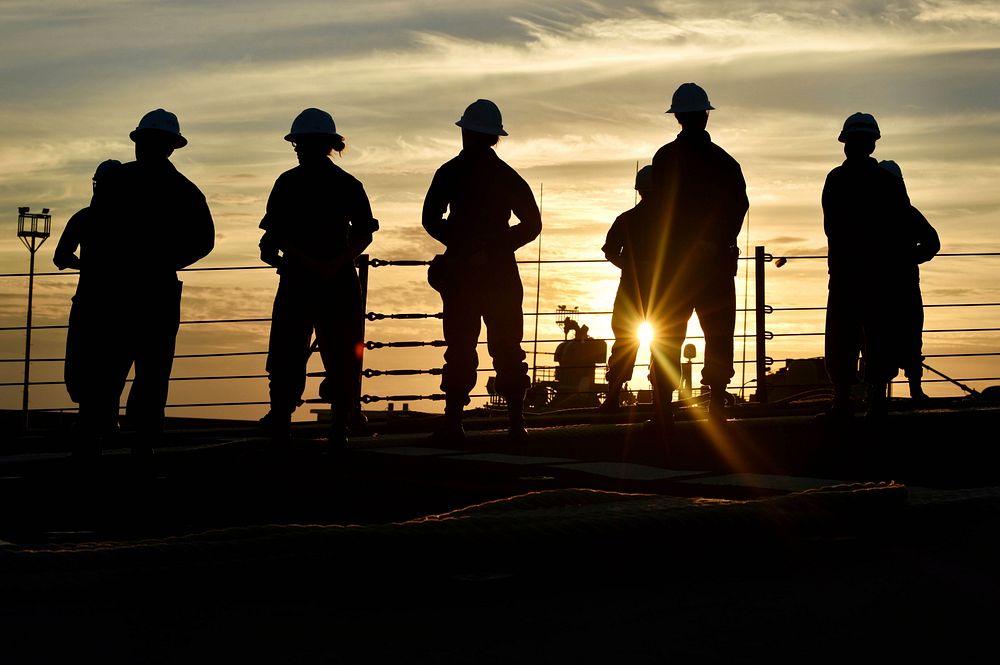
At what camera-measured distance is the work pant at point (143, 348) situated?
209 inches

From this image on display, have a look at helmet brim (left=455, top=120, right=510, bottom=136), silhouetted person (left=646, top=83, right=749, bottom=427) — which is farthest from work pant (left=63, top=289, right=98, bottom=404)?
silhouetted person (left=646, top=83, right=749, bottom=427)

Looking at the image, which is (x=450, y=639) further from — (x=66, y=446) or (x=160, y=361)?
(x=66, y=446)

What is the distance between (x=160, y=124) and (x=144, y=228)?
0.45 m

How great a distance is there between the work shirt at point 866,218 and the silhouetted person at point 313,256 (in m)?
2.41

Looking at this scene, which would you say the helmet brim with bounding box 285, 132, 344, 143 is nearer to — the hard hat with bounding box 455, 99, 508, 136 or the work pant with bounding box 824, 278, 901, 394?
the hard hat with bounding box 455, 99, 508, 136

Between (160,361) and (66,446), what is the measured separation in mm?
1756

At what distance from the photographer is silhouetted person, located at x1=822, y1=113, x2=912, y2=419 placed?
6477mm

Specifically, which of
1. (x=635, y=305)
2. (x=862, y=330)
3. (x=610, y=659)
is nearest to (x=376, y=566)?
(x=610, y=659)

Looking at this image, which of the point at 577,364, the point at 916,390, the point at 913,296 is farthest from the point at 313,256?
the point at 577,364

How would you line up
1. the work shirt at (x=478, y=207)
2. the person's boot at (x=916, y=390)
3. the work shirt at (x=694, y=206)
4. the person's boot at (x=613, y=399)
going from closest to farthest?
the work shirt at (x=478, y=207) < the work shirt at (x=694, y=206) < the person's boot at (x=613, y=399) < the person's boot at (x=916, y=390)

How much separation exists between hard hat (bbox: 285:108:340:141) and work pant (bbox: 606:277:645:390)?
3894 millimetres

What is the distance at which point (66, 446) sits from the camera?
683cm

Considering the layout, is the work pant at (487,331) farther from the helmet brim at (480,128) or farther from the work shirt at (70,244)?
the work shirt at (70,244)

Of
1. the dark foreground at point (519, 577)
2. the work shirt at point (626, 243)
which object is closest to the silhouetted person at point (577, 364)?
the work shirt at point (626, 243)
